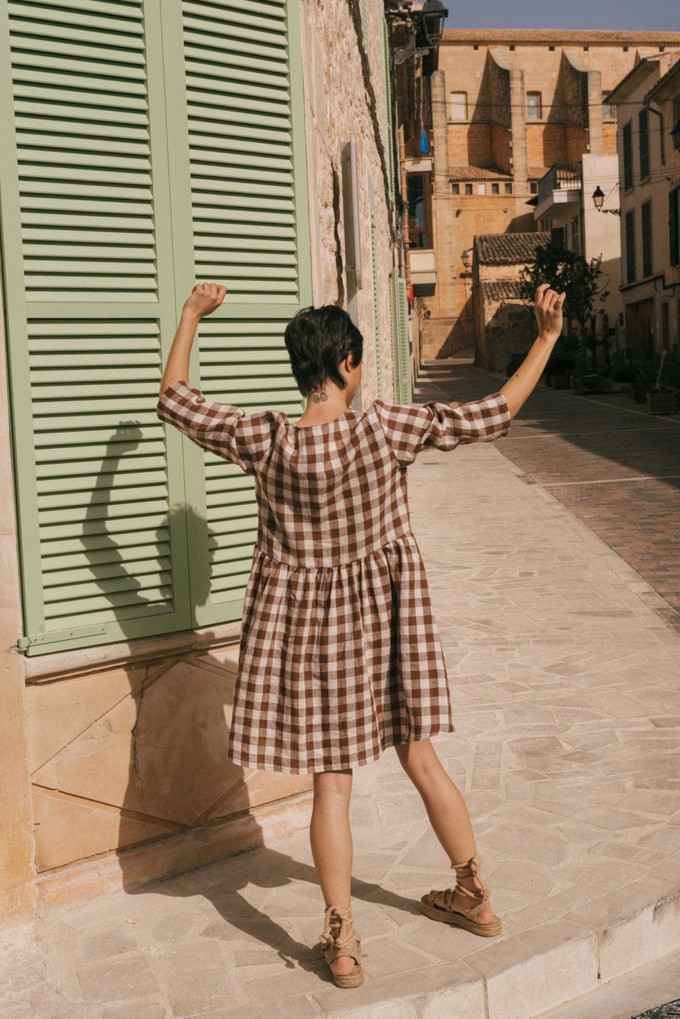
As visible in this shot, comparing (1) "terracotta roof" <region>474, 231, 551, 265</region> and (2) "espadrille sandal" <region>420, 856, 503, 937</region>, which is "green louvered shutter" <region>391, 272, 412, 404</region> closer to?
(2) "espadrille sandal" <region>420, 856, 503, 937</region>

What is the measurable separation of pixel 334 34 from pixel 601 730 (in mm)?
4432

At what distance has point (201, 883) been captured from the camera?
12.5 ft

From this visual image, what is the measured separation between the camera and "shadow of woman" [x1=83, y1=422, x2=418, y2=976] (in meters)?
3.69

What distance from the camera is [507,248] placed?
179 feet

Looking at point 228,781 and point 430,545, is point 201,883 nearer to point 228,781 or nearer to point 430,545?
point 228,781

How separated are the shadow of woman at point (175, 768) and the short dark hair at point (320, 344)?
0.88 meters

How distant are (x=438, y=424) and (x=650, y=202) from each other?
34.2m

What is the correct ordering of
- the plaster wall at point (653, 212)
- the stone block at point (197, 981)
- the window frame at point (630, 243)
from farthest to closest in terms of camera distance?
the window frame at point (630, 243) → the plaster wall at point (653, 212) → the stone block at point (197, 981)

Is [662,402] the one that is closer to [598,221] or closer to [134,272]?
[134,272]

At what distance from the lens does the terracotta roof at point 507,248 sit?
53.5 m

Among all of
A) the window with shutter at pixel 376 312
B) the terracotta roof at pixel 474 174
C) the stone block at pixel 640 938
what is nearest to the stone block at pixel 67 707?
the stone block at pixel 640 938

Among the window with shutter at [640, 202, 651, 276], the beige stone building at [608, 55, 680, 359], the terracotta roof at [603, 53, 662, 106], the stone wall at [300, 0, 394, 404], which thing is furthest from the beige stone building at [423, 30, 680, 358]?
the stone wall at [300, 0, 394, 404]

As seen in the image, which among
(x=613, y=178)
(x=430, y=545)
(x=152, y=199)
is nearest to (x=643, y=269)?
(x=613, y=178)

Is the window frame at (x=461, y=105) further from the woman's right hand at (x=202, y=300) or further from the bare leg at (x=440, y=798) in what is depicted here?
the bare leg at (x=440, y=798)
